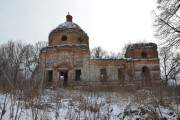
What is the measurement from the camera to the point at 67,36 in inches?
979

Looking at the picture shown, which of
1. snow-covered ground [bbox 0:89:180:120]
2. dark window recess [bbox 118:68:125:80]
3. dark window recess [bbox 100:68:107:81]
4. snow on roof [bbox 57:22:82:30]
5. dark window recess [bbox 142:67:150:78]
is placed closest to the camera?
→ snow-covered ground [bbox 0:89:180:120]

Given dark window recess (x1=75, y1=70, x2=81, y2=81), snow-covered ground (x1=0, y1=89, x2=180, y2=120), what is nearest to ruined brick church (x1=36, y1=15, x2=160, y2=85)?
dark window recess (x1=75, y1=70, x2=81, y2=81)

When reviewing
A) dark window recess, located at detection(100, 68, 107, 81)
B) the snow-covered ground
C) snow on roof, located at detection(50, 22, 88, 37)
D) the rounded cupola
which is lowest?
the snow-covered ground

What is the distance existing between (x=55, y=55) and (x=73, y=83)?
143 inches

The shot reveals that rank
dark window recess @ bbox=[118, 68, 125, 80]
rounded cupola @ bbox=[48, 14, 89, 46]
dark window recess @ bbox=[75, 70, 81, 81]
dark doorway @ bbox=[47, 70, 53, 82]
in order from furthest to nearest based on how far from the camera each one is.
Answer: rounded cupola @ bbox=[48, 14, 89, 46]
dark window recess @ bbox=[118, 68, 125, 80]
dark doorway @ bbox=[47, 70, 53, 82]
dark window recess @ bbox=[75, 70, 81, 81]

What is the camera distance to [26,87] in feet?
25.2

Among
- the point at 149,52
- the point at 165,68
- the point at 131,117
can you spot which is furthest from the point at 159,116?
the point at 165,68

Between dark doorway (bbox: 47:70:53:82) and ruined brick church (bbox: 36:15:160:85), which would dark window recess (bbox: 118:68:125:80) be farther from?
dark doorway (bbox: 47:70:53:82)

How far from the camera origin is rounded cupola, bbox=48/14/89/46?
24797 millimetres

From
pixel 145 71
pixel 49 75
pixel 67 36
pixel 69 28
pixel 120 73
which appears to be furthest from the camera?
pixel 69 28

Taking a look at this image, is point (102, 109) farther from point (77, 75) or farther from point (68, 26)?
point (68, 26)

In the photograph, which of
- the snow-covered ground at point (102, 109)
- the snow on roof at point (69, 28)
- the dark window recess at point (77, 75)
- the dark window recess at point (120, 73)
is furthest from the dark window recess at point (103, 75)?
the snow-covered ground at point (102, 109)

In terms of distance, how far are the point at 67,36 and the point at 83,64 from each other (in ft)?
13.2

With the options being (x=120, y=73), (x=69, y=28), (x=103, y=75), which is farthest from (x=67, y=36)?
(x=120, y=73)
